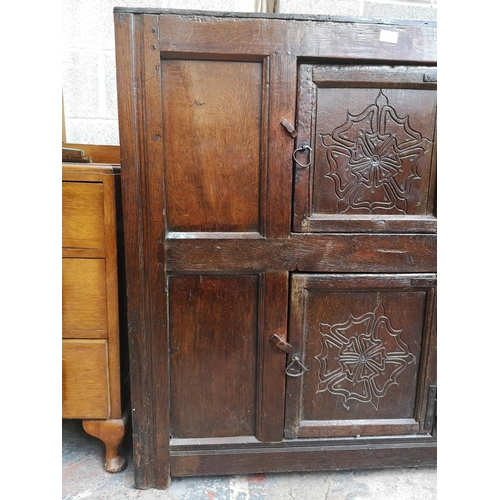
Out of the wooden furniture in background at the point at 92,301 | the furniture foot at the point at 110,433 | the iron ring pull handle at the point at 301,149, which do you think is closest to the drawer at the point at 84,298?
the wooden furniture in background at the point at 92,301

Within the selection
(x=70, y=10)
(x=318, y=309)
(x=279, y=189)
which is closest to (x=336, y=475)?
(x=318, y=309)

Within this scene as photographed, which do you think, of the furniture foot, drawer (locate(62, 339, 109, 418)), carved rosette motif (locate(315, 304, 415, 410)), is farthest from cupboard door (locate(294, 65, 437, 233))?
the furniture foot

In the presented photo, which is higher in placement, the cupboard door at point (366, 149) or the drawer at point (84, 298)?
the cupboard door at point (366, 149)

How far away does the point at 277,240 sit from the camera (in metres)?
0.93

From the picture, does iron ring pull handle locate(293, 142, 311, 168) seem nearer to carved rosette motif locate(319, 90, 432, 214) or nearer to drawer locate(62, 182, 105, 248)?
carved rosette motif locate(319, 90, 432, 214)

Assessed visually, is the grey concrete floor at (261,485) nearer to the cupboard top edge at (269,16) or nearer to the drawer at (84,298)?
the drawer at (84,298)

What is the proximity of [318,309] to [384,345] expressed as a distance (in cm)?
21

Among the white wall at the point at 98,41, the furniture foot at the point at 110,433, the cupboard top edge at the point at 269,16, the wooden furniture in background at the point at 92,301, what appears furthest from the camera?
the white wall at the point at 98,41

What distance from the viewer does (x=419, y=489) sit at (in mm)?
1048

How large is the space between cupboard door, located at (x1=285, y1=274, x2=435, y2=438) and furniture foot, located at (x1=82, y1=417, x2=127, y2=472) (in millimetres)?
464

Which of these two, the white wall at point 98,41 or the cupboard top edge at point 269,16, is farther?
the white wall at point 98,41

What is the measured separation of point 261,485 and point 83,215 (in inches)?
34.4

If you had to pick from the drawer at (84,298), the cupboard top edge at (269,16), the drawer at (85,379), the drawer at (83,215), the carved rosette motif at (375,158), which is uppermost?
the cupboard top edge at (269,16)

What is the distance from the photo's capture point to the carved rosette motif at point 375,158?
91 centimetres
